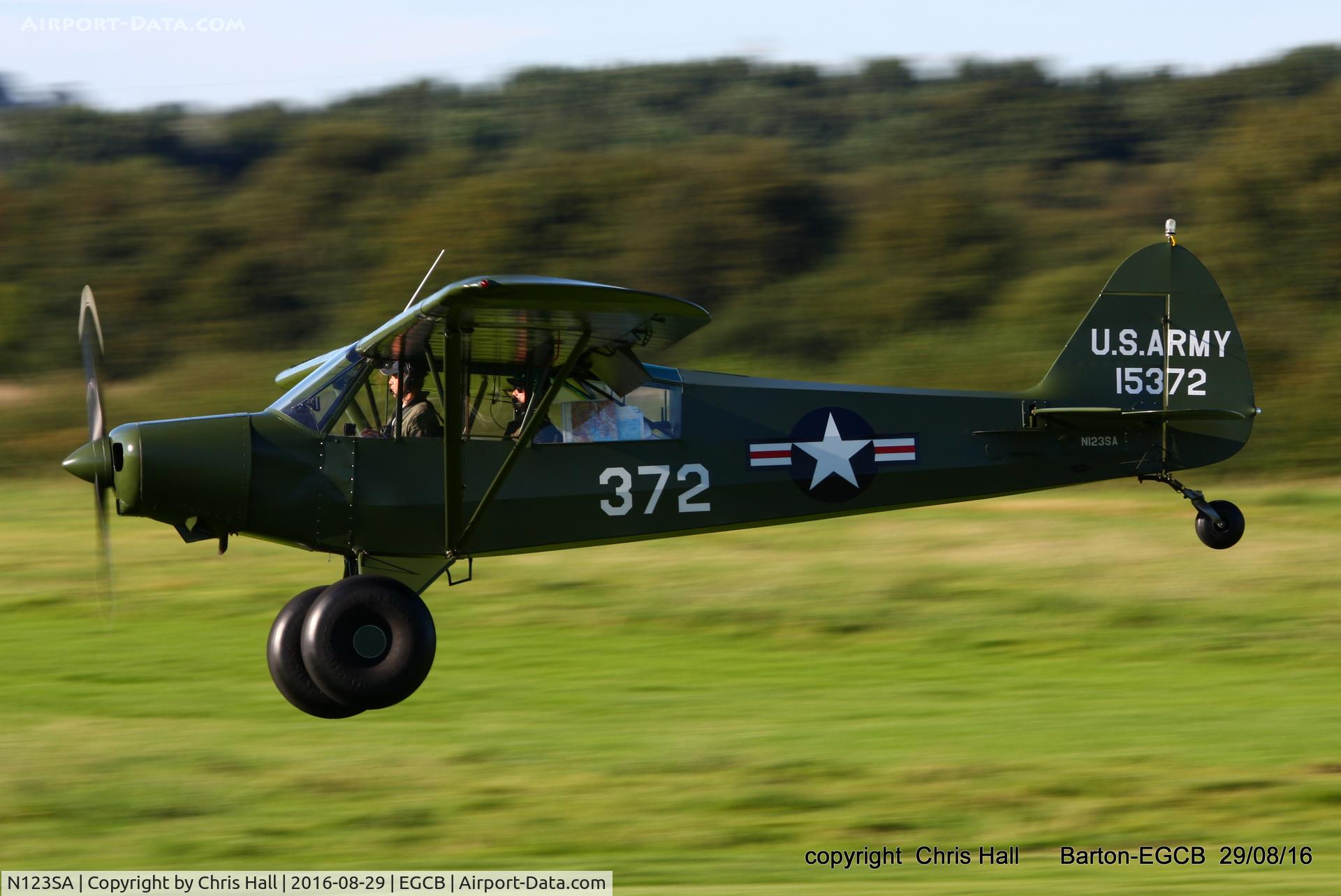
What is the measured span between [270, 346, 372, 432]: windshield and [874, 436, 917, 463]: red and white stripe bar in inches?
133

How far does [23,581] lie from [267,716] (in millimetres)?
6849

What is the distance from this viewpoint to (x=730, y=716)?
10.0 metres

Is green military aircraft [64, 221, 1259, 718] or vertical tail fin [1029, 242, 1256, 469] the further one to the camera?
vertical tail fin [1029, 242, 1256, 469]

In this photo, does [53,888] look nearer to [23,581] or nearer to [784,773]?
[784,773]

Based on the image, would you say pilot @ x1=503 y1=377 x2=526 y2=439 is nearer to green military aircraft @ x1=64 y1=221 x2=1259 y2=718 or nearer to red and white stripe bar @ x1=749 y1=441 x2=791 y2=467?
green military aircraft @ x1=64 y1=221 x2=1259 y2=718

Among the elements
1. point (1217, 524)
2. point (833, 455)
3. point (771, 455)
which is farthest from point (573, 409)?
point (1217, 524)

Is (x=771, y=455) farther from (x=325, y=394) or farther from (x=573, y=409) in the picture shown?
(x=325, y=394)

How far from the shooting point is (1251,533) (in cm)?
1722

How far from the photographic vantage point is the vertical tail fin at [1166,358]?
10.7 metres

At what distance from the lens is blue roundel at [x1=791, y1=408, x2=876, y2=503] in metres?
9.90

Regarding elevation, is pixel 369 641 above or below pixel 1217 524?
below

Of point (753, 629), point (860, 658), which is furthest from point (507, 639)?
point (860, 658)

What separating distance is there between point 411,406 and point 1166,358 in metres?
5.42

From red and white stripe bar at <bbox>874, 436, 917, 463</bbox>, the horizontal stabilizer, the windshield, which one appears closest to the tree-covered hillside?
the horizontal stabilizer
